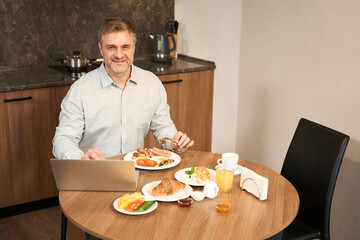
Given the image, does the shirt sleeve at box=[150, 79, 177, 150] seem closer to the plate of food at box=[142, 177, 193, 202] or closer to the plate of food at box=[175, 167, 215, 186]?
the plate of food at box=[175, 167, 215, 186]

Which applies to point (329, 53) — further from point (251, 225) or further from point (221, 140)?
point (251, 225)

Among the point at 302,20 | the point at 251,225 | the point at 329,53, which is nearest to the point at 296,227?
the point at 251,225

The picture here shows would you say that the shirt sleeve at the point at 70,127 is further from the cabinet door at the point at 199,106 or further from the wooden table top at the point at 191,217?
the cabinet door at the point at 199,106

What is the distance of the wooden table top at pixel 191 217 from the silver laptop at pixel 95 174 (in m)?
0.03

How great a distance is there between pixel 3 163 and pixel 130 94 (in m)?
1.10

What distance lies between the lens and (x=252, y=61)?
A: 12.7 ft

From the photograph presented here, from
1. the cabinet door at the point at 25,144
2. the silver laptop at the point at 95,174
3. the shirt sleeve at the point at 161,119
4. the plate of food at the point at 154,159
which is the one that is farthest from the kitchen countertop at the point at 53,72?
the silver laptop at the point at 95,174

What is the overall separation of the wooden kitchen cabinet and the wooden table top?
1679 mm

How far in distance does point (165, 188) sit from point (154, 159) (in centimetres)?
35

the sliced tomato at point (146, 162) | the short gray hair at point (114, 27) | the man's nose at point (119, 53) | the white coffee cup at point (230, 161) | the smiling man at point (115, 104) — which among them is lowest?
the sliced tomato at point (146, 162)

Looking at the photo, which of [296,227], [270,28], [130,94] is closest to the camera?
[296,227]

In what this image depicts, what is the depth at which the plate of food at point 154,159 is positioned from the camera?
7.49 feet

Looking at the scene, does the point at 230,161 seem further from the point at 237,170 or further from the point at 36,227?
the point at 36,227

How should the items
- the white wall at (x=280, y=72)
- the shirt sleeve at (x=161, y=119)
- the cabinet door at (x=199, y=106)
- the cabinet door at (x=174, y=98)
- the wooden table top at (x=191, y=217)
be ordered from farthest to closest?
the cabinet door at (x=199, y=106)
the cabinet door at (x=174, y=98)
the white wall at (x=280, y=72)
the shirt sleeve at (x=161, y=119)
the wooden table top at (x=191, y=217)
